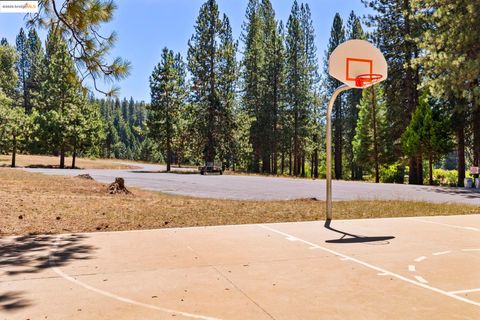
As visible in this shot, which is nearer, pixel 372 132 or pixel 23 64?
pixel 372 132

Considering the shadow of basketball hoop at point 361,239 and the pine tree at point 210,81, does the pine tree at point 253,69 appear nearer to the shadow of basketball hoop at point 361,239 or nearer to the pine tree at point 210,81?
the pine tree at point 210,81

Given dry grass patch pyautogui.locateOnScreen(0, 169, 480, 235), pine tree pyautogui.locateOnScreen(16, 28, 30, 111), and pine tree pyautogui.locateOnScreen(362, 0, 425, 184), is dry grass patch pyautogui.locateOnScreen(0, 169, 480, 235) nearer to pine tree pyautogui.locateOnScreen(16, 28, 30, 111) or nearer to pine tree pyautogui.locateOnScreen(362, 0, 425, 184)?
pine tree pyautogui.locateOnScreen(362, 0, 425, 184)

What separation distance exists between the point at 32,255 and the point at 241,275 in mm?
3320

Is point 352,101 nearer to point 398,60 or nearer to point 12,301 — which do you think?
point 398,60

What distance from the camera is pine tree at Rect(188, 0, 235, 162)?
131ft

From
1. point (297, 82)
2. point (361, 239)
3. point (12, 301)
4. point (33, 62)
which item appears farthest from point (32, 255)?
point (33, 62)

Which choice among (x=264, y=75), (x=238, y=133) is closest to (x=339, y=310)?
(x=238, y=133)

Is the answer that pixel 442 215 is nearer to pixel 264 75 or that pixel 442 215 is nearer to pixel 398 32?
pixel 398 32

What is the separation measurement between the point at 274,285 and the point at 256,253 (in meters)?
1.69

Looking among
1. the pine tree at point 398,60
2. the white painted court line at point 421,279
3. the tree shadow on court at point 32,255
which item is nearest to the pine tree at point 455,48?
the pine tree at point 398,60

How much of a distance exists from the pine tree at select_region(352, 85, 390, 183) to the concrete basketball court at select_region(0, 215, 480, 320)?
28507mm

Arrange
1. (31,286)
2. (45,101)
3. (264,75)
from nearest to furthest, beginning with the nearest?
(31,286)
(264,75)
(45,101)

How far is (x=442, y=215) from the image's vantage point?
11406 mm

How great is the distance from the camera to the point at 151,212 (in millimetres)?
10719
